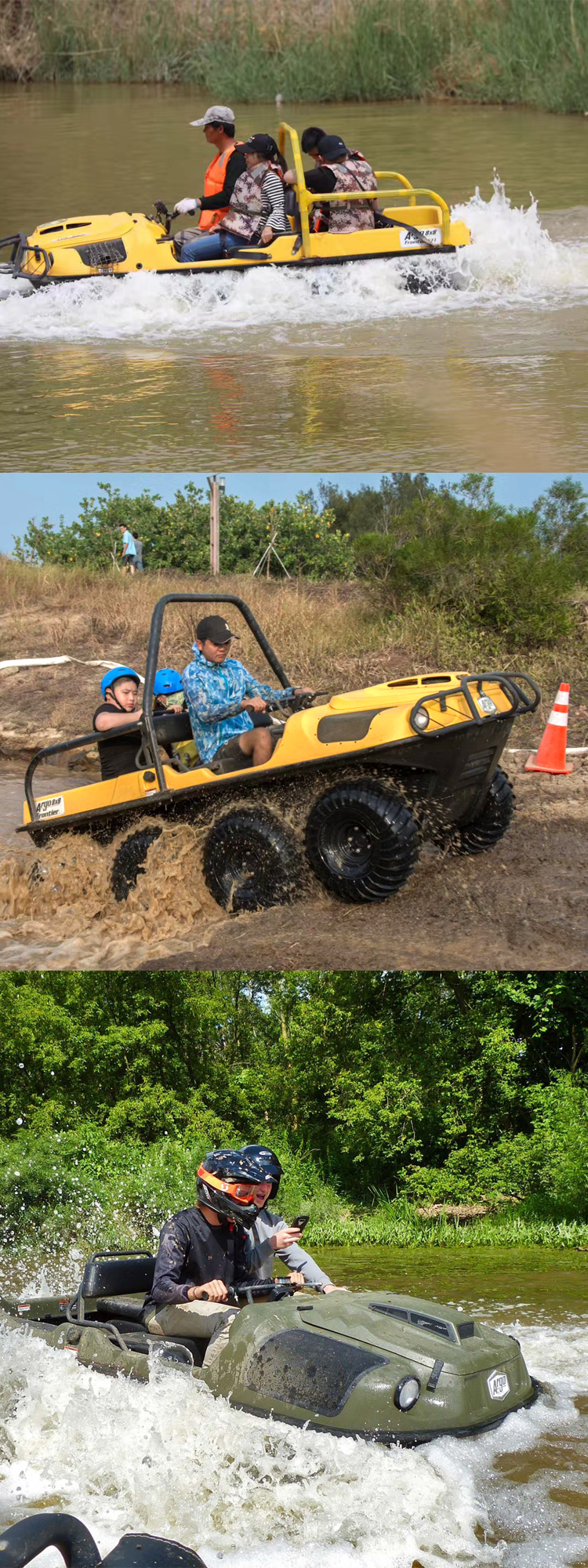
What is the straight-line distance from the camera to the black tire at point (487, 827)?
735 centimetres

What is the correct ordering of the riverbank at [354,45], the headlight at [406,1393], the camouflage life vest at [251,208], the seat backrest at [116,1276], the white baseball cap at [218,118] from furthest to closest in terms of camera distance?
the riverbank at [354,45] → the white baseball cap at [218,118] → the camouflage life vest at [251,208] → the seat backrest at [116,1276] → the headlight at [406,1393]

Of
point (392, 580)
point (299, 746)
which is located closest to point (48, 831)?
point (299, 746)

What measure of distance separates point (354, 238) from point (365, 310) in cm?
55

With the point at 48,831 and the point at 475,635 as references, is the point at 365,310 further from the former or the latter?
the point at 48,831

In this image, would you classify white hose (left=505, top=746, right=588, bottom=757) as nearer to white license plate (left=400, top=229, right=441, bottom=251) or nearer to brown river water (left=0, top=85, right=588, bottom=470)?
brown river water (left=0, top=85, right=588, bottom=470)

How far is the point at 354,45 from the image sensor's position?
25.3 m

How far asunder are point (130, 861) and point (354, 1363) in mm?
3311

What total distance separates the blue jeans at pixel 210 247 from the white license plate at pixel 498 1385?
358 inches

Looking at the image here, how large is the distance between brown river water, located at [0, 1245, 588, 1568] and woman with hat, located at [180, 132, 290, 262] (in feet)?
28.3

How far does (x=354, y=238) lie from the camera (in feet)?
37.9

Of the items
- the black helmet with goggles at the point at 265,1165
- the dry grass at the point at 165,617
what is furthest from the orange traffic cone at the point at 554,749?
the black helmet with goggles at the point at 265,1165

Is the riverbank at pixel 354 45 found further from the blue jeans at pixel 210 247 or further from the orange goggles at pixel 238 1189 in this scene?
the orange goggles at pixel 238 1189

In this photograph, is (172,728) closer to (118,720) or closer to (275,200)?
(118,720)

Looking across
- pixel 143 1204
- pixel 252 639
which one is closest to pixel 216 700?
pixel 252 639
